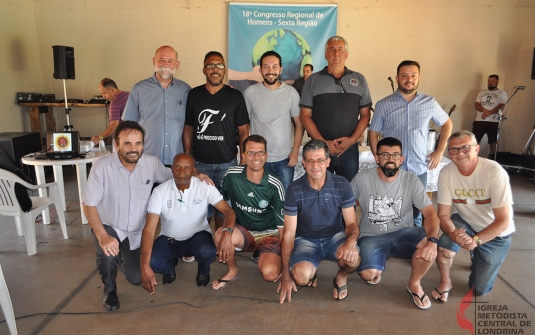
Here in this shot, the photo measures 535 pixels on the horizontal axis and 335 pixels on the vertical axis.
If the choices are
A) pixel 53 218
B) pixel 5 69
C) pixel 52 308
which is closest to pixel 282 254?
pixel 52 308

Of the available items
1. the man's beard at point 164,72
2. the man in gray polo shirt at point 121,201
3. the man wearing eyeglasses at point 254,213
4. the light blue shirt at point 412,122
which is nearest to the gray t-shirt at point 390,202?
the light blue shirt at point 412,122

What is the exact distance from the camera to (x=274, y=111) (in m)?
3.04

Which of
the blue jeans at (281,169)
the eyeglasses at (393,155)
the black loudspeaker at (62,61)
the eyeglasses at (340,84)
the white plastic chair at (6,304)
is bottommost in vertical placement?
the white plastic chair at (6,304)

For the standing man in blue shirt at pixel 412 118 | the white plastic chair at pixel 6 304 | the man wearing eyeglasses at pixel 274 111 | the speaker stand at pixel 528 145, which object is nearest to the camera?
the white plastic chair at pixel 6 304

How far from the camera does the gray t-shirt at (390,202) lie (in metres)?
2.55

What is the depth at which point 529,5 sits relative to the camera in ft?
21.8

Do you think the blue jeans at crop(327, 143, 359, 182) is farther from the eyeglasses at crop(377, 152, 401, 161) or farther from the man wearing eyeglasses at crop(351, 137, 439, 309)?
the eyeglasses at crop(377, 152, 401, 161)

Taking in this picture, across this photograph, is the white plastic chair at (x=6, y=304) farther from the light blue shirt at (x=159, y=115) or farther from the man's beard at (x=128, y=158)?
the light blue shirt at (x=159, y=115)

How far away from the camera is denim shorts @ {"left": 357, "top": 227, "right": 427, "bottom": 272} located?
95.7 inches

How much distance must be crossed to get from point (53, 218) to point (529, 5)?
8.43 meters

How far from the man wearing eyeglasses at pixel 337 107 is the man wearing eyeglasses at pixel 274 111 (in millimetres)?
147

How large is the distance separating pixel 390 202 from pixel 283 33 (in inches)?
196

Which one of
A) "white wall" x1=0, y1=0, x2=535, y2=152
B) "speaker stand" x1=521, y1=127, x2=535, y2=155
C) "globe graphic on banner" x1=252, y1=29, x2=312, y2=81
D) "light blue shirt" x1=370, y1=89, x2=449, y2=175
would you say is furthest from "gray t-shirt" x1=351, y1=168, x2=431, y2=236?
"speaker stand" x1=521, y1=127, x2=535, y2=155

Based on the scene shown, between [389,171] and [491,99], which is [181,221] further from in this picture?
[491,99]
